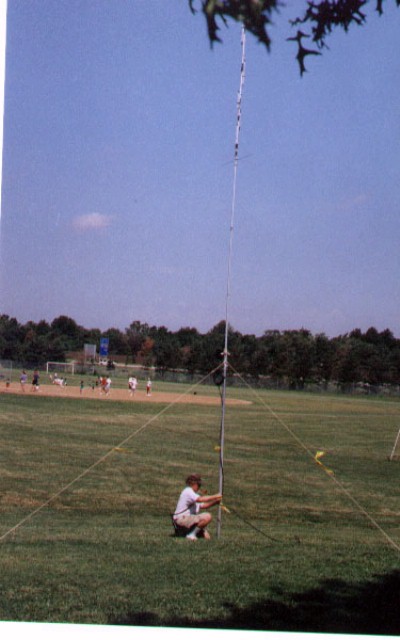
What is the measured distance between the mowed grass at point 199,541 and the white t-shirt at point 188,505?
424 mm

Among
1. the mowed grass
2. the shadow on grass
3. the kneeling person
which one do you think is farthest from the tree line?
the shadow on grass

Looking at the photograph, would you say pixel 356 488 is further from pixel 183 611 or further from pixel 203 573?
pixel 183 611

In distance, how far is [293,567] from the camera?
7.03m

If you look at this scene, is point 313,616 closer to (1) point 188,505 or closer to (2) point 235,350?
(1) point 188,505

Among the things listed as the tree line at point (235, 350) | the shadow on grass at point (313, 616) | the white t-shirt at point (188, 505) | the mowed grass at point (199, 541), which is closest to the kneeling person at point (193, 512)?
the white t-shirt at point (188, 505)

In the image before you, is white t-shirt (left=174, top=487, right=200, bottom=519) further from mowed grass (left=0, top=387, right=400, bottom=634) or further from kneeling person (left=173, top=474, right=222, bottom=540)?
mowed grass (left=0, top=387, right=400, bottom=634)

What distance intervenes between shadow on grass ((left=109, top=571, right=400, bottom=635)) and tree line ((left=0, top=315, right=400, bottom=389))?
3369mm

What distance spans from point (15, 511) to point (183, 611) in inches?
Answer: 231

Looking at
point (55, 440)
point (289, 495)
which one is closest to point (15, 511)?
point (289, 495)

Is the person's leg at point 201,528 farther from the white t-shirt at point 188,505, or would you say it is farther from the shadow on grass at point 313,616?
the shadow on grass at point 313,616

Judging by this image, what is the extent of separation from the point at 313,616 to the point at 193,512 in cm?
358

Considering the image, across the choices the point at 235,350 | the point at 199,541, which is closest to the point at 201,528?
the point at 199,541

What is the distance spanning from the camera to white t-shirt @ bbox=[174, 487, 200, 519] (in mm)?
8984

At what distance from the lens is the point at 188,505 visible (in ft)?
29.5
